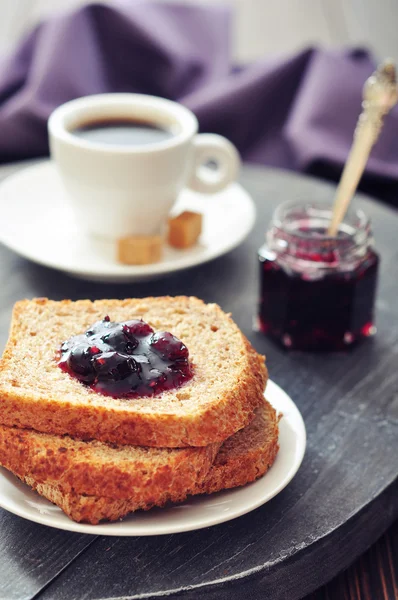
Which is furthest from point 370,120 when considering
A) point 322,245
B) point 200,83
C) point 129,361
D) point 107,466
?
point 200,83

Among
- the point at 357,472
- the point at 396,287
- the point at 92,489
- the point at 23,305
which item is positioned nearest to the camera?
the point at 92,489

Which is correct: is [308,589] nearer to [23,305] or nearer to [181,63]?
[23,305]

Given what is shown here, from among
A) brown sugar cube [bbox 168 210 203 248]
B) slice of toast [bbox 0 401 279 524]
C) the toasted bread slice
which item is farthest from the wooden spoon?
the toasted bread slice

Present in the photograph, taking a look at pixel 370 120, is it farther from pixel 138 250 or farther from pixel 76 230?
pixel 76 230

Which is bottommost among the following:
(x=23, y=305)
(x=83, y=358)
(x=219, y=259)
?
(x=219, y=259)

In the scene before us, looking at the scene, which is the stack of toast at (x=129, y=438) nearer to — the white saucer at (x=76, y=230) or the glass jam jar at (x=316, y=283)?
the glass jam jar at (x=316, y=283)

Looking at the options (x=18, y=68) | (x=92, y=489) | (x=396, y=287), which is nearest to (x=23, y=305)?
(x=92, y=489)

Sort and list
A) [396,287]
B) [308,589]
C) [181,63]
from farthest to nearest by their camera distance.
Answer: [181,63] → [396,287] → [308,589]

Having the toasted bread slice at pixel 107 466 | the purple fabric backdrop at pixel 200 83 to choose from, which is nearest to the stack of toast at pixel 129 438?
the toasted bread slice at pixel 107 466
